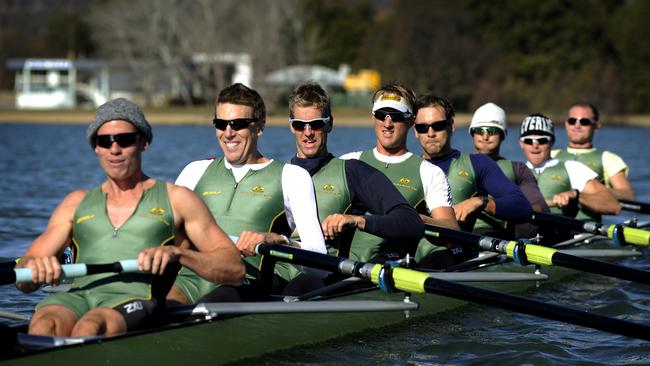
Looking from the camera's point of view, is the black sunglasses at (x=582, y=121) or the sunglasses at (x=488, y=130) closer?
the sunglasses at (x=488, y=130)

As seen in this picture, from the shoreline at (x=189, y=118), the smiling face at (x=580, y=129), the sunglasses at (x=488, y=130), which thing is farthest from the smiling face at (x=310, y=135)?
the shoreline at (x=189, y=118)

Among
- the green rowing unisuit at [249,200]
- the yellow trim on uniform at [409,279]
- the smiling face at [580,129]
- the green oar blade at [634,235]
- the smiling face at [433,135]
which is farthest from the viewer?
the smiling face at [580,129]

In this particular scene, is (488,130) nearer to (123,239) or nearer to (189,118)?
(123,239)

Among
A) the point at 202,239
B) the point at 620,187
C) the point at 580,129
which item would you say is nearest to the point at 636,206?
the point at 620,187

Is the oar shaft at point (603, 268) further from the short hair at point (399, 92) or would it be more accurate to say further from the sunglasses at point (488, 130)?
the sunglasses at point (488, 130)

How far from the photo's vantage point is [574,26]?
7231cm

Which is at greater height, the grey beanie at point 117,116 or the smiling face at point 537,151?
the smiling face at point 537,151

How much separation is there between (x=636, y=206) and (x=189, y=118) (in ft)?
168

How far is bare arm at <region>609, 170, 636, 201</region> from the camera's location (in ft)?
39.8

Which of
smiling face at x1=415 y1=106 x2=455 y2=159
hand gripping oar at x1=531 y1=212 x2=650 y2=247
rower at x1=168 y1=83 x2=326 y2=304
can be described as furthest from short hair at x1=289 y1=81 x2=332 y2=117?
hand gripping oar at x1=531 y1=212 x2=650 y2=247

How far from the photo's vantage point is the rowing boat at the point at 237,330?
5.37 m

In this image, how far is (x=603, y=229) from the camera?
402 inches

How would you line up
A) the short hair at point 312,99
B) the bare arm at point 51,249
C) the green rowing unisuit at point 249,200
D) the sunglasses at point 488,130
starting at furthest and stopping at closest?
1. the sunglasses at point 488,130
2. the short hair at point 312,99
3. the green rowing unisuit at point 249,200
4. the bare arm at point 51,249

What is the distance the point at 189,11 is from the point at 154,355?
70834 mm
